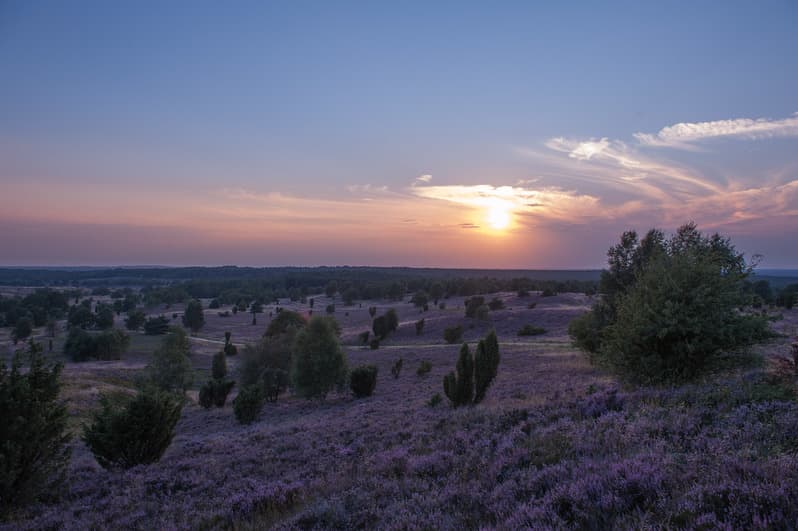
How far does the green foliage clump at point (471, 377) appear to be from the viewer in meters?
22.0

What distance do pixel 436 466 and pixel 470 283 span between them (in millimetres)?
115047

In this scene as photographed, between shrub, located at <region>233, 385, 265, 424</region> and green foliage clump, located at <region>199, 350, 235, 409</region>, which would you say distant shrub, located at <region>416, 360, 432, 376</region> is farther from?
green foliage clump, located at <region>199, 350, 235, 409</region>

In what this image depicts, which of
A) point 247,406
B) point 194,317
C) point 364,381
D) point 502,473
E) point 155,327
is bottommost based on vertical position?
point 155,327

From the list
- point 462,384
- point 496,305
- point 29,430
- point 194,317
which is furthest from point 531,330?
point 194,317

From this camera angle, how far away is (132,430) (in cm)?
1366

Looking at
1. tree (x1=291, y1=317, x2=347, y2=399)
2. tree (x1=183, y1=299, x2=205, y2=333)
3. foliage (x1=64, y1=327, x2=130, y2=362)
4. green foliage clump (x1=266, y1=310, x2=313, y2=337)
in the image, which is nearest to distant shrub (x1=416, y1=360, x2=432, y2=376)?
tree (x1=291, y1=317, x2=347, y2=399)

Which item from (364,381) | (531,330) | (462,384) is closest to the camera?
(462,384)

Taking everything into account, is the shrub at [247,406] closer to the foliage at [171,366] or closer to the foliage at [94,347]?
the foliage at [171,366]

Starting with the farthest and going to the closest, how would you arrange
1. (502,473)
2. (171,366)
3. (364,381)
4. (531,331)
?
(531,331) < (171,366) < (364,381) < (502,473)

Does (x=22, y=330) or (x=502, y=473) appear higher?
(x=502, y=473)

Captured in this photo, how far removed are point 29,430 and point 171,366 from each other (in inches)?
1316

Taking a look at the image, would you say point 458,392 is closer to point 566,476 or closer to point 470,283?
point 566,476

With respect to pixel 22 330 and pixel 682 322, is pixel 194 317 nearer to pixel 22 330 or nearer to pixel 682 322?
pixel 22 330

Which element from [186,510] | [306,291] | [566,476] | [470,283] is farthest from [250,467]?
[306,291]
